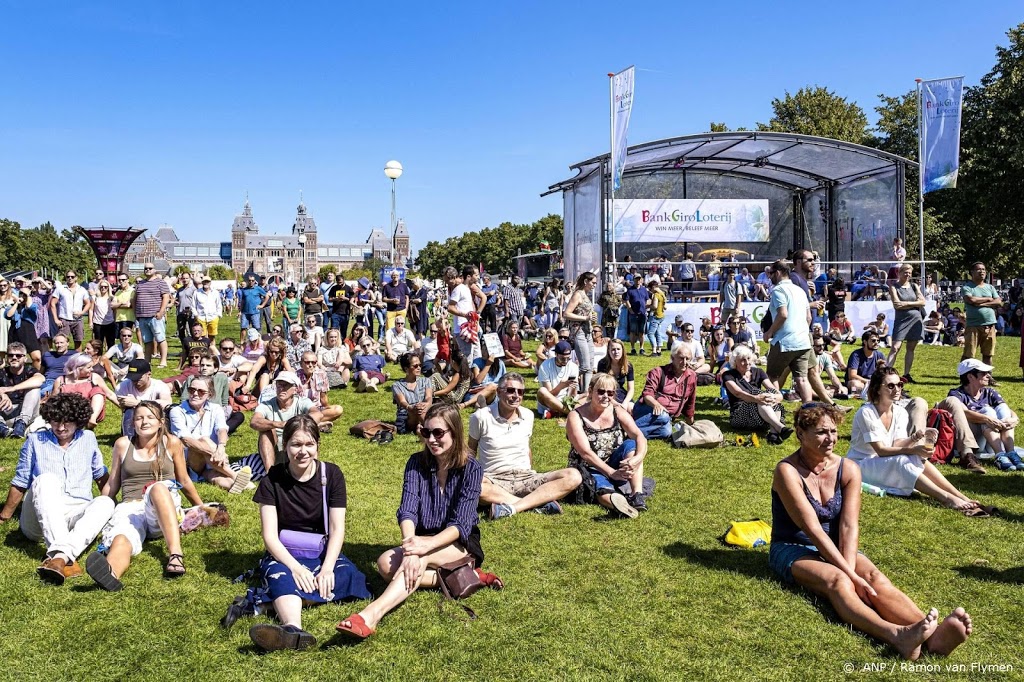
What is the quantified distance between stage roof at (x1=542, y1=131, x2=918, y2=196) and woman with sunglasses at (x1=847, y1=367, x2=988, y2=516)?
51.5 feet

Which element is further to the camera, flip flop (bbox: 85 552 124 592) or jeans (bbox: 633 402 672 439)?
jeans (bbox: 633 402 672 439)

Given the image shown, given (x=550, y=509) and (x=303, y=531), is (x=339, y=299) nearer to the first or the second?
(x=550, y=509)

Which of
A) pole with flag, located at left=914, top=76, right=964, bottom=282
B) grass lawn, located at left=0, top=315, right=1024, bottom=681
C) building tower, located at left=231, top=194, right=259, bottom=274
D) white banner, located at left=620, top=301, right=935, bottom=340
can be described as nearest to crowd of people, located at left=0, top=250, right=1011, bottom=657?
grass lawn, located at left=0, top=315, right=1024, bottom=681

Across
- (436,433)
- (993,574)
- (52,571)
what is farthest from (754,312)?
(52,571)

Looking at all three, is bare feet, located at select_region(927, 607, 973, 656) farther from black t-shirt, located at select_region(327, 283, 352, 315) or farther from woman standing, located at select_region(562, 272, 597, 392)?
black t-shirt, located at select_region(327, 283, 352, 315)

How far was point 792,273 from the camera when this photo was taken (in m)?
9.09

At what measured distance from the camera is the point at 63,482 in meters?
5.38

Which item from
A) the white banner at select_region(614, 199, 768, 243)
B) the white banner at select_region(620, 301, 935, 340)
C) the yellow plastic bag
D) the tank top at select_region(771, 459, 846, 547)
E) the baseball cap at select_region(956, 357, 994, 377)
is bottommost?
the yellow plastic bag

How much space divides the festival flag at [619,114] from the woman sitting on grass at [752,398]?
34.9ft

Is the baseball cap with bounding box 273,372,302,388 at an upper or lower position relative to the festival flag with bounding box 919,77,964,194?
lower

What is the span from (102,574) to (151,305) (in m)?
9.77

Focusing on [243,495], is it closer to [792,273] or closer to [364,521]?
[364,521]

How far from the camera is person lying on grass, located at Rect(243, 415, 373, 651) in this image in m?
4.27

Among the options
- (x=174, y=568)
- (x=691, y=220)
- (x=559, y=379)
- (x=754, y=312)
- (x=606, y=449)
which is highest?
(x=691, y=220)
